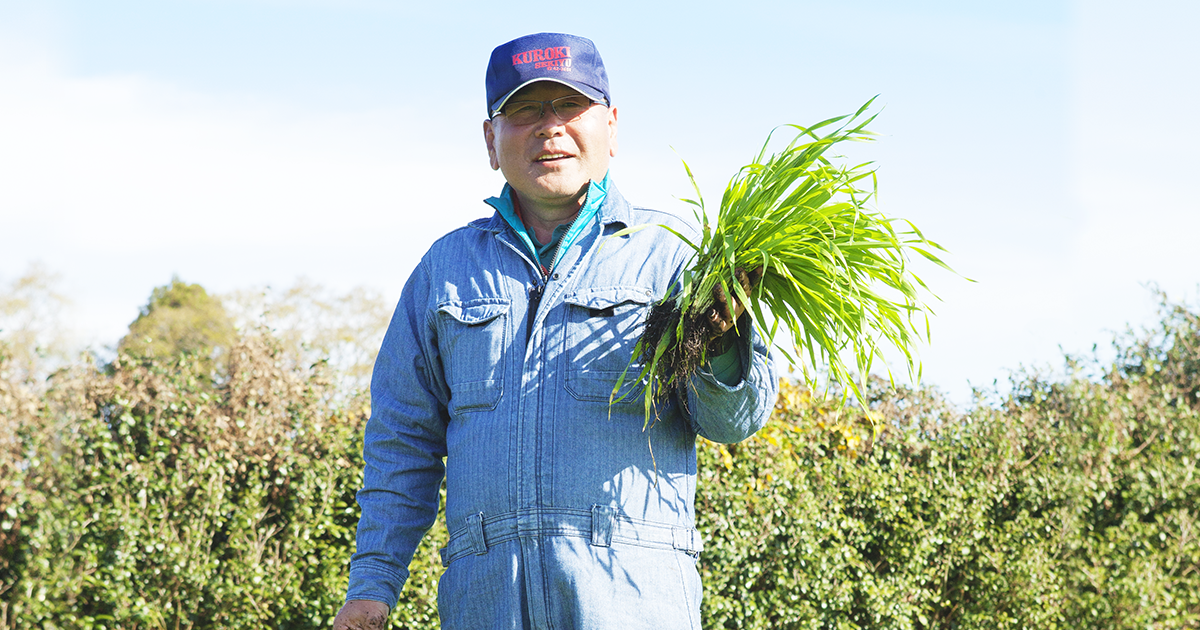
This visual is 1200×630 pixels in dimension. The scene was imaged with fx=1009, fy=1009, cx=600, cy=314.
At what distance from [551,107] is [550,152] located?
4.1 inches

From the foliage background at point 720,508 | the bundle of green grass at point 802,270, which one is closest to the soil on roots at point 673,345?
the bundle of green grass at point 802,270

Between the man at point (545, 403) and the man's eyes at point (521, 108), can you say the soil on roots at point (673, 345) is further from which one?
the man's eyes at point (521, 108)

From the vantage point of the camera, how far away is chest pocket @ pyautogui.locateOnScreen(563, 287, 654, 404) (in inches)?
80.4

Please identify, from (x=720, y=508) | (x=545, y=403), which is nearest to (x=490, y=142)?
(x=545, y=403)

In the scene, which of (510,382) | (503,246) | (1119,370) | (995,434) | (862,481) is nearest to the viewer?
(510,382)

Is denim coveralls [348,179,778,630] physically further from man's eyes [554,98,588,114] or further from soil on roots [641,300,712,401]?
man's eyes [554,98,588,114]

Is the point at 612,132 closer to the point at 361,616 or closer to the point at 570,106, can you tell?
the point at 570,106

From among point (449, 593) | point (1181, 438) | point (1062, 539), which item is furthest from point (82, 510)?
point (1181, 438)

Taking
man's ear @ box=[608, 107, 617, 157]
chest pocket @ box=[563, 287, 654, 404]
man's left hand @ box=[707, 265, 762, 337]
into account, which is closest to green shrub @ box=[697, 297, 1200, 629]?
man's ear @ box=[608, 107, 617, 157]

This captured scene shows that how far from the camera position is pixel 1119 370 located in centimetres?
745

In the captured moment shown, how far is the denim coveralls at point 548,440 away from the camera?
1969 mm

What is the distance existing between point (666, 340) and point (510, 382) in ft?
1.21

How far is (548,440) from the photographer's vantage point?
2.02 meters

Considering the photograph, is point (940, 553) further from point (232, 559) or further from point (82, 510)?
point (82, 510)
